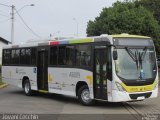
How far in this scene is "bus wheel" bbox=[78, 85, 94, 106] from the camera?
682 inches

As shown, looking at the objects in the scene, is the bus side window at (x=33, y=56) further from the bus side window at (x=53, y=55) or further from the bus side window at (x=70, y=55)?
the bus side window at (x=70, y=55)

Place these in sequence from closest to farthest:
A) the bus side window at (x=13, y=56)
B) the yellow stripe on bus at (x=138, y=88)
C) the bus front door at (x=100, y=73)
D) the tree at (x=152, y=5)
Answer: the yellow stripe on bus at (x=138, y=88)
the bus front door at (x=100, y=73)
the bus side window at (x=13, y=56)
the tree at (x=152, y=5)

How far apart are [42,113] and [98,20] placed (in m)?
35.6

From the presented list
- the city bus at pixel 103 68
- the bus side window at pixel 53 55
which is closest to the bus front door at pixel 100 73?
the city bus at pixel 103 68

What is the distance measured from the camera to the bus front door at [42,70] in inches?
→ 830

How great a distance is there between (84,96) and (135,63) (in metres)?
2.66

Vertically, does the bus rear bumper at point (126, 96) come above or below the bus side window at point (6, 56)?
below

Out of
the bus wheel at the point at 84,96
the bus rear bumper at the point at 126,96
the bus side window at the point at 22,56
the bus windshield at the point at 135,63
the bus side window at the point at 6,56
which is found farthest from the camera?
the bus side window at the point at 6,56

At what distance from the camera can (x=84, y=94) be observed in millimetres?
17625

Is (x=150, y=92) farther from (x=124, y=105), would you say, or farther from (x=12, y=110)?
(x=12, y=110)

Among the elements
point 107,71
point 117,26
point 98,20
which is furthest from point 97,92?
point 98,20

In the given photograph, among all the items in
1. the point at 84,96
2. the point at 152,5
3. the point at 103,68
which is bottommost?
the point at 84,96

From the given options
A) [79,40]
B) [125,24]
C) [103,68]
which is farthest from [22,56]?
[125,24]

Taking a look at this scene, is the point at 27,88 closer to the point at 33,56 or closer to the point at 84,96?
the point at 33,56
